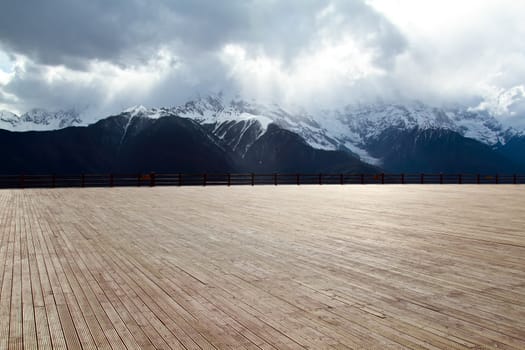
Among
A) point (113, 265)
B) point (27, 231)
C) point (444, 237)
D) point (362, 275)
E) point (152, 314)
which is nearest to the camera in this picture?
point (152, 314)

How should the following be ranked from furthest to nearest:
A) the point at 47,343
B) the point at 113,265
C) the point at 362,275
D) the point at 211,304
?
1. the point at 113,265
2. the point at 362,275
3. the point at 211,304
4. the point at 47,343

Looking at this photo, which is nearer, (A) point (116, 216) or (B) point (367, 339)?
(B) point (367, 339)

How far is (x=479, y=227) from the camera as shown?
1140 cm

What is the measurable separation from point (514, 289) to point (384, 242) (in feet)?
11.8

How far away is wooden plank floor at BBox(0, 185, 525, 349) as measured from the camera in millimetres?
4188

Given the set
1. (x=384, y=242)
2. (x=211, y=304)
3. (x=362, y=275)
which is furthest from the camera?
(x=384, y=242)

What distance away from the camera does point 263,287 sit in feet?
19.1

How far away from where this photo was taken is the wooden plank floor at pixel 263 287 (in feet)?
13.7

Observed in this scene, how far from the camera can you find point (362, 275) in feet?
21.2

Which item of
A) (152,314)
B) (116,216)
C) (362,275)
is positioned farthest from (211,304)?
(116,216)

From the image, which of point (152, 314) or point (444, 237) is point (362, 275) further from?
point (444, 237)

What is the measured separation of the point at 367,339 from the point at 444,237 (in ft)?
21.4

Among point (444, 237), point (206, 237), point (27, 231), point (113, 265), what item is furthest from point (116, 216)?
point (444, 237)

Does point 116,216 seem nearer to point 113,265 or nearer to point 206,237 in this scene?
point 206,237
